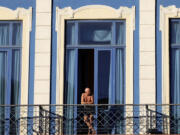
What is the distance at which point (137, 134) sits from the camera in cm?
1934

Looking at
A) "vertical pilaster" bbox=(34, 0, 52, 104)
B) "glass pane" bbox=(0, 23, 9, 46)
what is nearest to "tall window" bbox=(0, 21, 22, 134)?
→ "glass pane" bbox=(0, 23, 9, 46)

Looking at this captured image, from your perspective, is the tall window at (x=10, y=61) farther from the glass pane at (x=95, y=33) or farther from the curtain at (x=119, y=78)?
the curtain at (x=119, y=78)

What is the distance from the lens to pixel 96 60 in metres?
20.5

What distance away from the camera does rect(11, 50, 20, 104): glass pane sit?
20.5 meters

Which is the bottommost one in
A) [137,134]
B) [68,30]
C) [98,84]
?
[137,134]

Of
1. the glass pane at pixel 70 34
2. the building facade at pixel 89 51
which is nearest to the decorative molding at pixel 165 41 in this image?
the building facade at pixel 89 51

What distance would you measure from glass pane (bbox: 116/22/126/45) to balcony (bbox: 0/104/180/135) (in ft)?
5.84

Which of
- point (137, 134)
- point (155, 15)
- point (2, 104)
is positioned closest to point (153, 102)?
point (137, 134)

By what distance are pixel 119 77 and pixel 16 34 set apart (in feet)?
9.91

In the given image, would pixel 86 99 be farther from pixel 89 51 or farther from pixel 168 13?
pixel 168 13

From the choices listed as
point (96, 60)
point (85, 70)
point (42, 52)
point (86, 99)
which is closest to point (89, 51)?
point (96, 60)

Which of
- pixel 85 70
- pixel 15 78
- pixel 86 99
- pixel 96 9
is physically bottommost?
pixel 86 99

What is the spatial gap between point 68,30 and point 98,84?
168 cm

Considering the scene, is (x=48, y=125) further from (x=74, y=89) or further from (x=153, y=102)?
(x=153, y=102)
